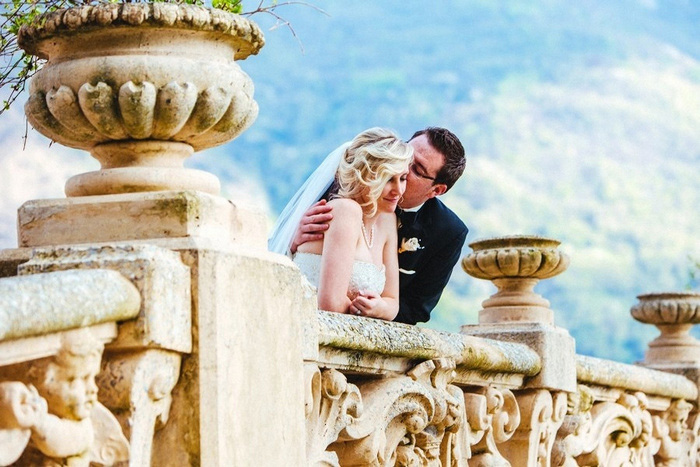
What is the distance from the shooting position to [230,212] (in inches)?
149

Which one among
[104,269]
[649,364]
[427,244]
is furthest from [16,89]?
[649,364]

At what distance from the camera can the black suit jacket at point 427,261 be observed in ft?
20.7

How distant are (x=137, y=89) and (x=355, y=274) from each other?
189 centimetres

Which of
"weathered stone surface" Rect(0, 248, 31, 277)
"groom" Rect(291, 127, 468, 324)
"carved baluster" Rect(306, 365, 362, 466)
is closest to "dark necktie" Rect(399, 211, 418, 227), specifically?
"groom" Rect(291, 127, 468, 324)

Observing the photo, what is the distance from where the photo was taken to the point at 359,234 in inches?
212

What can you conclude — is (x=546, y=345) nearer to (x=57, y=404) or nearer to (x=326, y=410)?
(x=326, y=410)

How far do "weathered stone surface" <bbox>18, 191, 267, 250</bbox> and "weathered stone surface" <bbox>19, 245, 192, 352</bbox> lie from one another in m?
0.12

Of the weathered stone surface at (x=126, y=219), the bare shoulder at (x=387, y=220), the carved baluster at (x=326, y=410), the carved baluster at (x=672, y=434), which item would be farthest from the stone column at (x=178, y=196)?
the carved baluster at (x=672, y=434)

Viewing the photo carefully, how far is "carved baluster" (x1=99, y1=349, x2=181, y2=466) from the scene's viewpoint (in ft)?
11.2

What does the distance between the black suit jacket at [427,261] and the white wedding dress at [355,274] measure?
0.82 meters

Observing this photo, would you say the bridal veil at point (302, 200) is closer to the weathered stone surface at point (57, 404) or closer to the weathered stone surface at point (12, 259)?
the weathered stone surface at point (12, 259)

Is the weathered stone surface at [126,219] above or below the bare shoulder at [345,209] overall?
below

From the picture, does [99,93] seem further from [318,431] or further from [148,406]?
[318,431]

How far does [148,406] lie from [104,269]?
0.34 m
